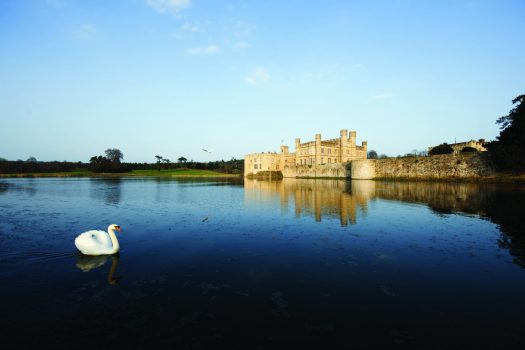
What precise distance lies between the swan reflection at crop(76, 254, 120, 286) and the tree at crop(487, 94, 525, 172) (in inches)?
1494

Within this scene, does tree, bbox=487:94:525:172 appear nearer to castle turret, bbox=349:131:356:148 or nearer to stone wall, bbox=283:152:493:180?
stone wall, bbox=283:152:493:180

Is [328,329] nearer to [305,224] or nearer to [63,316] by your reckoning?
[63,316]

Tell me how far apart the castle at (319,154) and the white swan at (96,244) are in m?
61.8

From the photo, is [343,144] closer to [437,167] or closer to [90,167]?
[437,167]

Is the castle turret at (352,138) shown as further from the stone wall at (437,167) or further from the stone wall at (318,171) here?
the stone wall at (437,167)

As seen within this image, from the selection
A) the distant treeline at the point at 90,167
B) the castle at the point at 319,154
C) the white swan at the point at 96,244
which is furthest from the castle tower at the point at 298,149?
the white swan at the point at 96,244

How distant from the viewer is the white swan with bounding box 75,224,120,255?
7637 millimetres

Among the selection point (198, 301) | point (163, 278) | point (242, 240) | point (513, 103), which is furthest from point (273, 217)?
point (513, 103)

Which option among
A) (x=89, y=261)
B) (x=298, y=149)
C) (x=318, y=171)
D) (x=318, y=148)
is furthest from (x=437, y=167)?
(x=298, y=149)

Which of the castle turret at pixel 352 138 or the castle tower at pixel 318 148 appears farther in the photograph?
the castle turret at pixel 352 138

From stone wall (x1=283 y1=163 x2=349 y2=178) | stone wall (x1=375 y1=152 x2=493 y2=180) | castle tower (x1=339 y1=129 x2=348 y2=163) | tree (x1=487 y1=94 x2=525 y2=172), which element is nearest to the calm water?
tree (x1=487 y1=94 x2=525 y2=172)

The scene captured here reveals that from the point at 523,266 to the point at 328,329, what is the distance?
564cm

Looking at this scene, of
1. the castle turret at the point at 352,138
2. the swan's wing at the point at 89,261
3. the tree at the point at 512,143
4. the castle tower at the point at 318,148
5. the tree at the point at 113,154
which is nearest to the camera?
the swan's wing at the point at 89,261

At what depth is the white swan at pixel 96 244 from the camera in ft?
25.1
